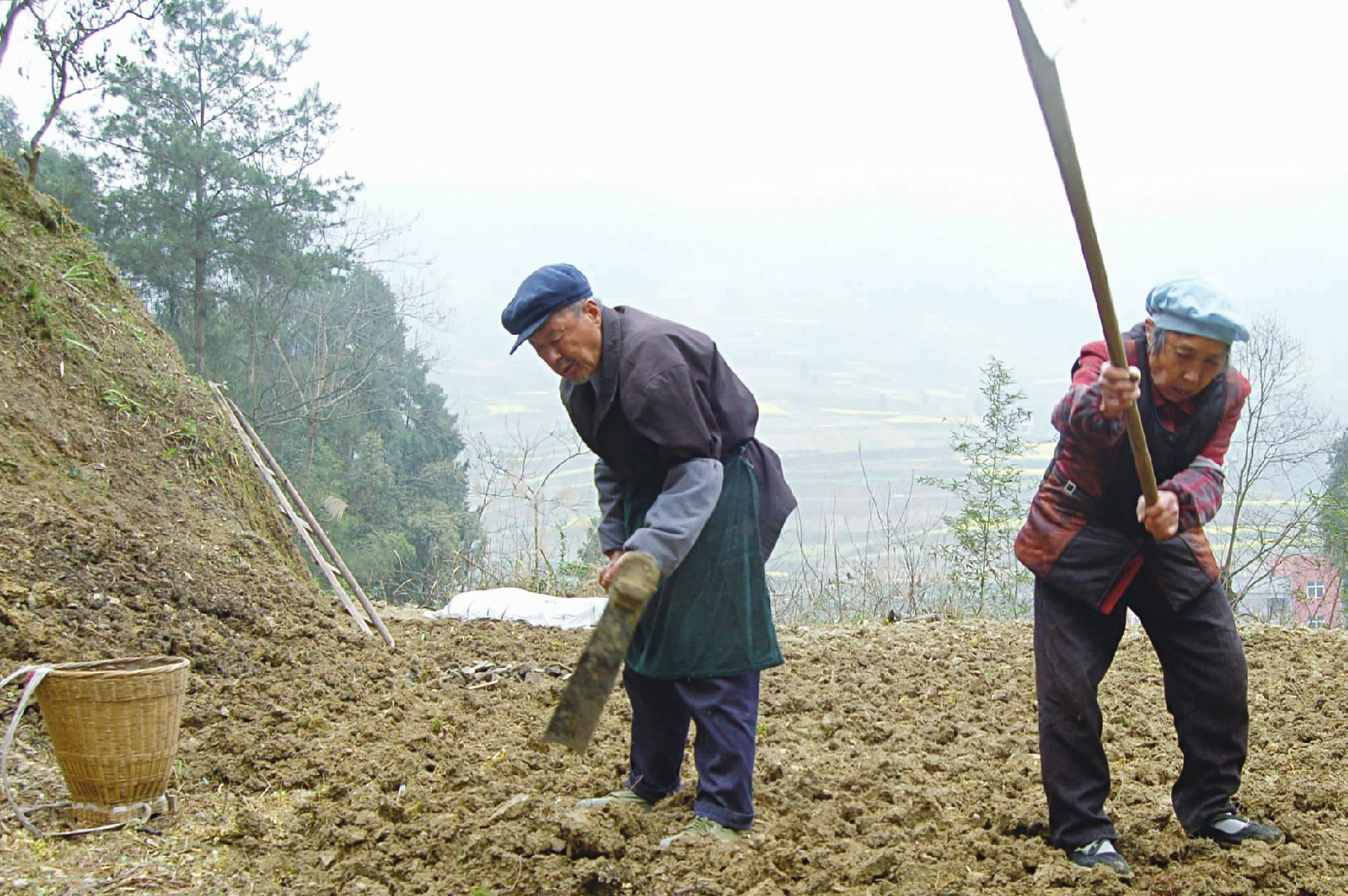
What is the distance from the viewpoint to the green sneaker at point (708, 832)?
2.90 metres

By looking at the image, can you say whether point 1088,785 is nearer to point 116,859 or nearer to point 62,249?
point 116,859

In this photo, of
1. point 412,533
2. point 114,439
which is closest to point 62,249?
point 114,439

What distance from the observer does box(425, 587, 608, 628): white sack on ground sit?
24.2ft

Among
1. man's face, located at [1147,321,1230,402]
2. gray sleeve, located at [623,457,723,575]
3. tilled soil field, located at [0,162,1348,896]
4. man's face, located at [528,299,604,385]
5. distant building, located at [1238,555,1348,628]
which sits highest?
man's face, located at [528,299,604,385]

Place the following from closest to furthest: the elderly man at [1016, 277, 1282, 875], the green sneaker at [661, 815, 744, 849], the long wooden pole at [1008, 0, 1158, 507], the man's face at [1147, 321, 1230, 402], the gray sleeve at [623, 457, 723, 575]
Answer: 1. the long wooden pole at [1008, 0, 1158, 507]
2. the man's face at [1147, 321, 1230, 402]
3. the elderly man at [1016, 277, 1282, 875]
4. the gray sleeve at [623, 457, 723, 575]
5. the green sneaker at [661, 815, 744, 849]

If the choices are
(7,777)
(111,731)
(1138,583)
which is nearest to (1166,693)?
(1138,583)

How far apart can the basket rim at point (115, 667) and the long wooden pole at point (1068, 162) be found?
274 cm

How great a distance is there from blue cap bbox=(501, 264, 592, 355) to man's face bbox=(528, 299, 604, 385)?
0.07ft

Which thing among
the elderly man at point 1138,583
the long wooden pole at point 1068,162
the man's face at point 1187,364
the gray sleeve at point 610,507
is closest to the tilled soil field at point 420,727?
the elderly man at point 1138,583

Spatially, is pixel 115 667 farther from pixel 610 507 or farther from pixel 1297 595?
pixel 1297 595

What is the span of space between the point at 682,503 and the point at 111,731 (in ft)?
5.89

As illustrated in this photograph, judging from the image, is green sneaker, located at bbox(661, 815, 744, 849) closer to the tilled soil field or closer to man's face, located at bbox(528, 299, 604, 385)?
the tilled soil field

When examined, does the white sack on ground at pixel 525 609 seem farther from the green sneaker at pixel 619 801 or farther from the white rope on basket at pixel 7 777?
the white rope on basket at pixel 7 777

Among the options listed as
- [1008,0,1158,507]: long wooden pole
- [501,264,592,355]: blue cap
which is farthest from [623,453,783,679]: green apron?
[1008,0,1158,507]: long wooden pole
